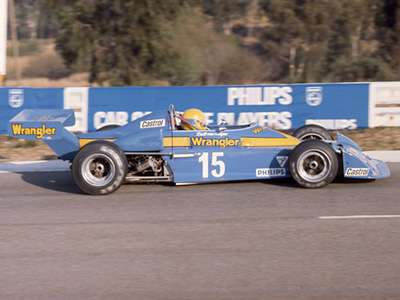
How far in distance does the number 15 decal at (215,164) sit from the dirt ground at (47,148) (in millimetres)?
4445

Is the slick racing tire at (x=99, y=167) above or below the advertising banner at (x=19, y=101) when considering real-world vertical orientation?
below

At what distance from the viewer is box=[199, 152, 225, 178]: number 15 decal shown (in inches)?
312

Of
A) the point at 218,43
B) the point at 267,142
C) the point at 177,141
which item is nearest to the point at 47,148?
the point at 177,141

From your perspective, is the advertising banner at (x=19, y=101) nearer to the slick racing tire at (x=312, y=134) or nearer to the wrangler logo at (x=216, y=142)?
the wrangler logo at (x=216, y=142)

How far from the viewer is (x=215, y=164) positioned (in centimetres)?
796

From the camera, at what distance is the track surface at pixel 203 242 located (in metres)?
4.78

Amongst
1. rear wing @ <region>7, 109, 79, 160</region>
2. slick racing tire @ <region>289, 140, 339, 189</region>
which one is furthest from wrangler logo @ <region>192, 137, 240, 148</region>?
rear wing @ <region>7, 109, 79, 160</region>

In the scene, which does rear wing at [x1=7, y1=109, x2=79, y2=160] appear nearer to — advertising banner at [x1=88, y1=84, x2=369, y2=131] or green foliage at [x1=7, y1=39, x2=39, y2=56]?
advertising banner at [x1=88, y1=84, x2=369, y2=131]

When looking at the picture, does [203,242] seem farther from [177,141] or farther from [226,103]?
[226,103]

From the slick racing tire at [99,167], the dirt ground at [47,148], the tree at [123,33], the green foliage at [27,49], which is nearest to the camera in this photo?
the slick racing tire at [99,167]

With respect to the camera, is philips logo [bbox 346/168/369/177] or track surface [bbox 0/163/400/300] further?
philips logo [bbox 346/168/369/177]

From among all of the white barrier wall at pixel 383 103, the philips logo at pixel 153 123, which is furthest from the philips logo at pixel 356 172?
the white barrier wall at pixel 383 103

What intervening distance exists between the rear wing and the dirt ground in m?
3.02

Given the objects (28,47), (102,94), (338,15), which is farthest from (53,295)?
(28,47)
